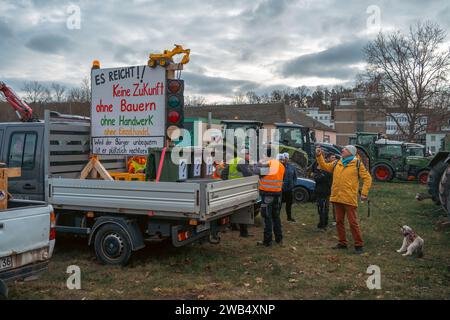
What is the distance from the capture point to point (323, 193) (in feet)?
32.2

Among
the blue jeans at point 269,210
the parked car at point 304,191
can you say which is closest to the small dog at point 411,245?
the blue jeans at point 269,210

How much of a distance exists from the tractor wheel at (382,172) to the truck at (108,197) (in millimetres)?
16769

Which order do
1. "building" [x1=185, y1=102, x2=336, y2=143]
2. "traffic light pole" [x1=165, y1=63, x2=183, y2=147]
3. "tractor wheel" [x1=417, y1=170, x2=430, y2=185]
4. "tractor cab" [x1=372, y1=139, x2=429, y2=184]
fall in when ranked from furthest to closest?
"building" [x1=185, y1=102, x2=336, y2=143] → "tractor cab" [x1=372, y1=139, x2=429, y2=184] → "tractor wheel" [x1=417, y1=170, x2=430, y2=185] → "traffic light pole" [x1=165, y1=63, x2=183, y2=147]

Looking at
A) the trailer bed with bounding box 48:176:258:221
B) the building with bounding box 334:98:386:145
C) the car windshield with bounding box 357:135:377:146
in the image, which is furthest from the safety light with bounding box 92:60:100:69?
the building with bounding box 334:98:386:145

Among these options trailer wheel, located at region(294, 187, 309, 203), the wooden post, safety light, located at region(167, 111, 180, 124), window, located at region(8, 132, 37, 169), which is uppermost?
safety light, located at region(167, 111, 180, 124)

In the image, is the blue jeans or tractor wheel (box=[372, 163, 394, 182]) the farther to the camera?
tractor wheel (box=[372, 163, 394, 182])

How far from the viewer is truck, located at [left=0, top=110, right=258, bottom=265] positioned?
19.2 ft

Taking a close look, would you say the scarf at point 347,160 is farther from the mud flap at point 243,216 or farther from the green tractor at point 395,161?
the green tractor at point 395,161

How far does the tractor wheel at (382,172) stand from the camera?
2236 cm

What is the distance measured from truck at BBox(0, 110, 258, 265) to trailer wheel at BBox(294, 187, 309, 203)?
5415 millimetres

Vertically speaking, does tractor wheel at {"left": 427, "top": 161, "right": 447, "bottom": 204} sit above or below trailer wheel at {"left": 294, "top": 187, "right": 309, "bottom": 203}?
above

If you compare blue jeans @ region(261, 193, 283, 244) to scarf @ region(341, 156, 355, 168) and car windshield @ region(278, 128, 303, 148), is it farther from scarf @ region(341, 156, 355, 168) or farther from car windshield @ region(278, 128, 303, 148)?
car windshield @ region(278, 128, 303, 148)

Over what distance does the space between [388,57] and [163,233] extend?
39.9 metres

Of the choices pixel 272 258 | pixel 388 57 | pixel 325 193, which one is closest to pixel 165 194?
pixel 272 258
